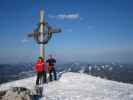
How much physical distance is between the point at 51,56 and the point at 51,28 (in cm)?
248

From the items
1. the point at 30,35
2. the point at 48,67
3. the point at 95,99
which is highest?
the point at 30,35

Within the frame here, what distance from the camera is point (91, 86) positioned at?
16.2m

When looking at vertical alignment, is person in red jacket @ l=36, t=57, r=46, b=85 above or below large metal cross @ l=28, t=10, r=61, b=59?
below

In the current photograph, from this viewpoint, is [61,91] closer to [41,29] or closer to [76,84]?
[76,84]

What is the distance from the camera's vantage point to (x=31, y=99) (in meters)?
11.5

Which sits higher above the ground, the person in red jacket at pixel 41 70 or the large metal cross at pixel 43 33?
the large metal cross at pixel 43 33

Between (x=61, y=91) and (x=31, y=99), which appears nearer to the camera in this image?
(x=31, y=99)

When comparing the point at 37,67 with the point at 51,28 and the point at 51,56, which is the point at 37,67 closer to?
the point at 51,56

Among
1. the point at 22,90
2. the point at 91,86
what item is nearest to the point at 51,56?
the point at 91,86

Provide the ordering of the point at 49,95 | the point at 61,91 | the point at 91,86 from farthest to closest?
the point at 91,86 < the point at 61,91 < the point at 49,95

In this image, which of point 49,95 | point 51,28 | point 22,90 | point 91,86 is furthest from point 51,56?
point 22,90

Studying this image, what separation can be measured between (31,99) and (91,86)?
6057 millimetres

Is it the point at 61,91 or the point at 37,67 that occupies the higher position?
the point at 37,67

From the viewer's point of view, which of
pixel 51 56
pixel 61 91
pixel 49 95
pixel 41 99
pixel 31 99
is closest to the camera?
pixel 31 99
